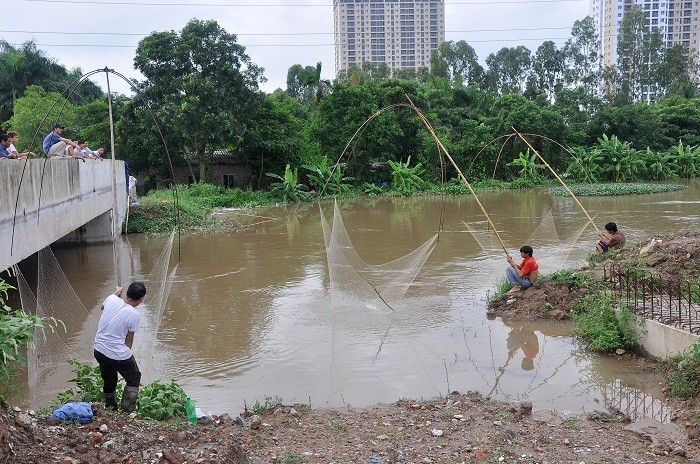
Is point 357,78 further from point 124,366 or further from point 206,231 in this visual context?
point 124,366

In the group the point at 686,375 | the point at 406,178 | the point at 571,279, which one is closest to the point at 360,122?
the point at 406,178

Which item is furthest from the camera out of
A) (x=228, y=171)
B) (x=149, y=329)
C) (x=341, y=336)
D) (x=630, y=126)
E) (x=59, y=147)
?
(x=630, y=126)

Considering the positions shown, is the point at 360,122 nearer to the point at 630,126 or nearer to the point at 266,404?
the point at 630,126

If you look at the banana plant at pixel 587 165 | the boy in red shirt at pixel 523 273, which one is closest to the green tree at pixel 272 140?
the banana plant at pixel 587 165

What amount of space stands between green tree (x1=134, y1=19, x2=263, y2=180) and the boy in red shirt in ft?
57.0

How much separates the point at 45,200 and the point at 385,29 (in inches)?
3543

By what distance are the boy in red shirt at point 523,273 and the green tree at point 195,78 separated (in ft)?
57.0

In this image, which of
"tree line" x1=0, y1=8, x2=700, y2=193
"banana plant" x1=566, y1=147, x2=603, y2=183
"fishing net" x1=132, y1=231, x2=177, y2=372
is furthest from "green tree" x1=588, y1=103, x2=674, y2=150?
"fishing net" x1=132, y1=231, x2=177, y2=372

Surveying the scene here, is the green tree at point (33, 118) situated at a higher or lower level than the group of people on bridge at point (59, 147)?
higher

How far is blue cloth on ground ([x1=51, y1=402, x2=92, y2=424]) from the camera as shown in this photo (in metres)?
4.39

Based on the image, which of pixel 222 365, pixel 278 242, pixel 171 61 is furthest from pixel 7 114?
pixel 222 365

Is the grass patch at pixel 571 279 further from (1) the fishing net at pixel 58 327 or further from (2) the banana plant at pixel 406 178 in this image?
(2) the banana plant at pixel 406 178

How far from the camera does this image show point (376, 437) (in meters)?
4.82

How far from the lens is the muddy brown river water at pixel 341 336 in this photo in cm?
621
